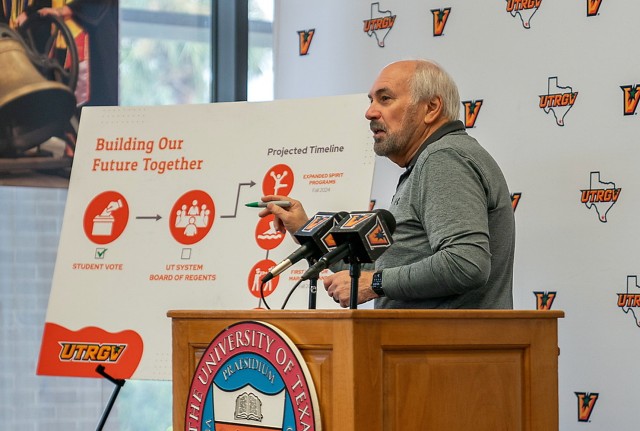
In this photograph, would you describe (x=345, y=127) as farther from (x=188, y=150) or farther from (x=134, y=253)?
(x=134, y=253)

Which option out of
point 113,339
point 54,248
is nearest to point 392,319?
point 113,339

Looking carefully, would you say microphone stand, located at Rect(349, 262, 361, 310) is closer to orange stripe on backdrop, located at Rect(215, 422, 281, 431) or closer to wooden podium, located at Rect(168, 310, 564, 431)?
wooden podium, located at Rect(168, 310, 564, 431)

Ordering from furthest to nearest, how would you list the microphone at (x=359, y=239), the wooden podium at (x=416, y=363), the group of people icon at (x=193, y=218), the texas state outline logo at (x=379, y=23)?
the texas state outline logo at (x=379, y=23), the group of people icon at (x=193, y=218), the microphone at (x=359, y=239), the wooden podium at (x=416, y=363)

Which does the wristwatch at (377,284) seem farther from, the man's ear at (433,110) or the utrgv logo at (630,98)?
the utrgv logo at (630,98)

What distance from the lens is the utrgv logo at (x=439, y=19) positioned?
3.46m

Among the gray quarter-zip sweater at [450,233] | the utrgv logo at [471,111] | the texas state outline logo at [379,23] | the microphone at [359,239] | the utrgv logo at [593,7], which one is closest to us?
the microphone at [359,239]

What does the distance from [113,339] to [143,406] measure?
1136 mm

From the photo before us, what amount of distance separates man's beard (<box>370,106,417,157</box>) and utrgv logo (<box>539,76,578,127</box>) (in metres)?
0.93

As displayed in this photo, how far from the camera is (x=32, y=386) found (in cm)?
393

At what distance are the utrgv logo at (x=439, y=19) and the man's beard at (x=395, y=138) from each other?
1.27 metres

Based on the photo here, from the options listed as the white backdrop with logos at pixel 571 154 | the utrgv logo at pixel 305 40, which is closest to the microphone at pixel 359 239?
the white backdrop with logos at pixel 571 154

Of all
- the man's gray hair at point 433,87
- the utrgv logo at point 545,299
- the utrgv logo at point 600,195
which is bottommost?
the utrgv logo at point 545,299

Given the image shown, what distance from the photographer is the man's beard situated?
230cm

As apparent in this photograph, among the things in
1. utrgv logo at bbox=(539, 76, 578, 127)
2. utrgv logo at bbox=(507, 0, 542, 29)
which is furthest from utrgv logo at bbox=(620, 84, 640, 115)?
utrgv logo at bbox=(507, 0, 542, 29)
